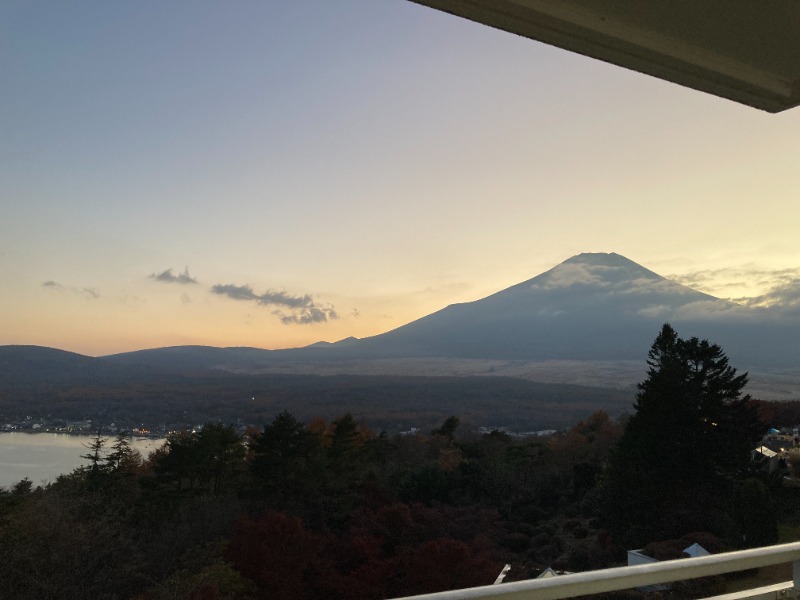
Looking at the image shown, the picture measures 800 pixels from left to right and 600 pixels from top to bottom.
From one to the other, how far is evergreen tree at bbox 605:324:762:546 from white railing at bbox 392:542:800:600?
18.2 metres

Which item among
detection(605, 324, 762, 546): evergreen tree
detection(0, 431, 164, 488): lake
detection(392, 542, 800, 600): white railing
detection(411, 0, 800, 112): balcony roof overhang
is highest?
detection(411, 0, 800, 112): balcony roof overhang

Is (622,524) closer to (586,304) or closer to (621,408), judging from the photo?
(621,408)

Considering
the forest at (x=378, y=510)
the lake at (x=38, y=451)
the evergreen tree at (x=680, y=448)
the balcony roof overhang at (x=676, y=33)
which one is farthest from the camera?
the lake at (x=38, y=451)

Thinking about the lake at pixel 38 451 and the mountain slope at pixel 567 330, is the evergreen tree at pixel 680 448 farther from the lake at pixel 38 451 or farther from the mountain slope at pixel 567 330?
the mountain slope at pixel 567 330

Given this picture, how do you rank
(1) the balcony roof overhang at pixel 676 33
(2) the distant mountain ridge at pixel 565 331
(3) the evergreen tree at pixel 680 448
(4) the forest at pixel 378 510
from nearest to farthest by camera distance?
(1) the balcony roof overhang at pixel 676 33
(4) the forest at pixel 378 510
(3) the evergreen tree at pixel 680 448
(2) the distant mountain ridge at pixel 565 331

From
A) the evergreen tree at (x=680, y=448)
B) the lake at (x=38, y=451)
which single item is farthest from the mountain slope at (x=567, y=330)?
the evergreen tree at (x=680, y=448)

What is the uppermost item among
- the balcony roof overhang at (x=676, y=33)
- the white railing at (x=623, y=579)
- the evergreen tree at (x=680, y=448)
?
the balcony roof overhang at (x=676, y=33)

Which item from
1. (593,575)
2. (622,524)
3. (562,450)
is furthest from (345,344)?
(593,575)

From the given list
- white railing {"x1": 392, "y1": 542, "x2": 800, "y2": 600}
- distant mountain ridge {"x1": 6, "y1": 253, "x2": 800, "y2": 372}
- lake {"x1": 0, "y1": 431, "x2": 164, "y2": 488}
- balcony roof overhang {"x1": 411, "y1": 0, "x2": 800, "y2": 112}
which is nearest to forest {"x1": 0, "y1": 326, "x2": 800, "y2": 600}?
lake {"x1": 0, "y1": 431, "x2": 164, "y2": 488}

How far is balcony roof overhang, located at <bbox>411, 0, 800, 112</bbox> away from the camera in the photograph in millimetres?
1083

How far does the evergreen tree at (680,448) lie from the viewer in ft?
61.0

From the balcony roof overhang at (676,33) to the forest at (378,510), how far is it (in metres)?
13.3

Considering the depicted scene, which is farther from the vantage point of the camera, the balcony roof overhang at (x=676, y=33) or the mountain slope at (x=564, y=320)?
the mountain slope at (x=564, y=320)

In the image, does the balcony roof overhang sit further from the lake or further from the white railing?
the lake
